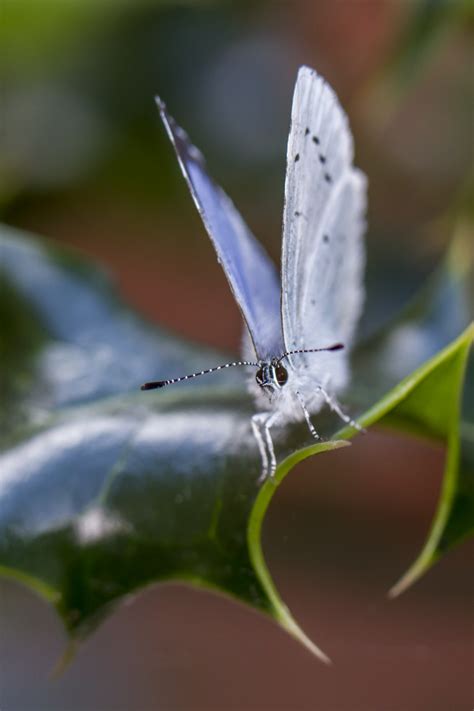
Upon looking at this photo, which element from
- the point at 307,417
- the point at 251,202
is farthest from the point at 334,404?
the point at 251,202

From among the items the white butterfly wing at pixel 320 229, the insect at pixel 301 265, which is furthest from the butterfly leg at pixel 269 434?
the white butterfly wing at pixel 320 229

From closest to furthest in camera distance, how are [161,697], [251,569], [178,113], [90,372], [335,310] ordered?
[251,569], [90,372], [335,310], [161,697], [178,113]

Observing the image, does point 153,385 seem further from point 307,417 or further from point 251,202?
point 251,202

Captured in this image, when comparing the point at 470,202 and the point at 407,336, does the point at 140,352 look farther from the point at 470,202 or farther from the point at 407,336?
the point at 470,202

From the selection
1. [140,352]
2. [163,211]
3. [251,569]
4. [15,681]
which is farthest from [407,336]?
[163,211]

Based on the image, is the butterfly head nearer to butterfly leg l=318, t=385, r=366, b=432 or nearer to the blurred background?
butterfly leg l=318, t=385, r=366, b=432

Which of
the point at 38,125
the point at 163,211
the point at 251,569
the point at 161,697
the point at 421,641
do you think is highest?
the point at 38,125
